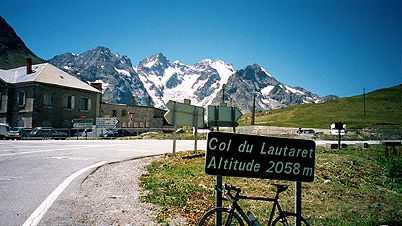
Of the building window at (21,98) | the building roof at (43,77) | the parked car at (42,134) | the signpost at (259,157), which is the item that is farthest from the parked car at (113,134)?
the signpost at (259,157)

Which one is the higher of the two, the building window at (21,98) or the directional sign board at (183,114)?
the building window at (21,98)

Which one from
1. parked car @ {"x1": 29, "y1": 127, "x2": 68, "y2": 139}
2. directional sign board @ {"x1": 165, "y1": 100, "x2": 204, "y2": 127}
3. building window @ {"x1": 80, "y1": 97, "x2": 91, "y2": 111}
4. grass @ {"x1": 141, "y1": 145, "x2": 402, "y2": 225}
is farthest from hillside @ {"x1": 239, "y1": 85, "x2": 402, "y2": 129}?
grass @ {"x1": 141, "y1": 145, "x2": 402, "y2": 225}

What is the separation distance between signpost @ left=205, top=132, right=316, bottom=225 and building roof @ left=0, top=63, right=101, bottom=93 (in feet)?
150

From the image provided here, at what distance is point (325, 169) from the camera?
40.0ft

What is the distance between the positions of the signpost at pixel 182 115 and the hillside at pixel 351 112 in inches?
2825

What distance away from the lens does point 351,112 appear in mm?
97500

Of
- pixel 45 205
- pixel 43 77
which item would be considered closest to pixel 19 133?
pixel 43 77

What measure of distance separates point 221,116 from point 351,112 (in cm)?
9662

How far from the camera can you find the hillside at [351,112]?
84.1 meters

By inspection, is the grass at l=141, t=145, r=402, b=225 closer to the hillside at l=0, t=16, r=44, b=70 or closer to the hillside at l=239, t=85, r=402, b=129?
the hillside at l=239, t=85, r=402, b=129

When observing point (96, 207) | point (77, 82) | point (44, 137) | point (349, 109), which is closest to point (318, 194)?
point (96, 207)

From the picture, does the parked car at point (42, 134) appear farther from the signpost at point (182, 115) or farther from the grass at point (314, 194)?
the grass at point (314, 194)

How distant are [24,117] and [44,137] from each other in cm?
1228

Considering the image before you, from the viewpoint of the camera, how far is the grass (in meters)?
5.75
